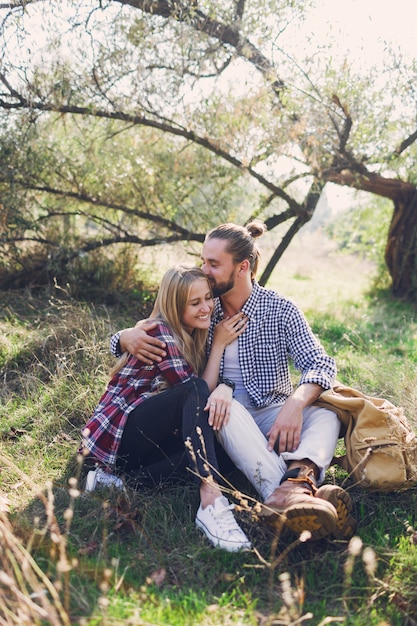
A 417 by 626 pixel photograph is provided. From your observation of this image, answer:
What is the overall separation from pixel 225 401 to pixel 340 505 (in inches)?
30.4

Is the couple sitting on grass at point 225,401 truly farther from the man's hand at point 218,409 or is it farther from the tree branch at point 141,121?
the tree branch at point 141,121

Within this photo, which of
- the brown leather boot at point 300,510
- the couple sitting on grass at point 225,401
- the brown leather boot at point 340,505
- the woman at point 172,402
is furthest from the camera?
the woman at point 172,402

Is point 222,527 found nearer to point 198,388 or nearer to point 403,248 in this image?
point 198,388

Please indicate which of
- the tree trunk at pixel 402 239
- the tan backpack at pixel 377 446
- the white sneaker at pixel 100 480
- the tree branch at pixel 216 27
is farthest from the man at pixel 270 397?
the tree trunk at pixel 402 239

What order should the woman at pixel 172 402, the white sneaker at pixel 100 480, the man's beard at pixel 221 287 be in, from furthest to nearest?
1. the man's beard at pixel 221 287
2. the white sneaker at pixel 100 480
3. the woman at pixel 172 402

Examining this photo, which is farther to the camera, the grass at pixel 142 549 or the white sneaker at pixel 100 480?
the white sneaker at pixel 100 480

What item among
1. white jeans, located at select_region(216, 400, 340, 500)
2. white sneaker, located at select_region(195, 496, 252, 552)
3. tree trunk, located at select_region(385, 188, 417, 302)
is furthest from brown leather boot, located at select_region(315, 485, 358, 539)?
tree trunk, located at select_region(385, 188, 417, 302)

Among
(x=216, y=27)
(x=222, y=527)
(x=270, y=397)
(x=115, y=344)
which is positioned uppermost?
(x=216, y=27)

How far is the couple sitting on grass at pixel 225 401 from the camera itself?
9.75 ft

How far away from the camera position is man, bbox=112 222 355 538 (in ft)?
9.38

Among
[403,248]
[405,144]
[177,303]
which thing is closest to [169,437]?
[177,303]

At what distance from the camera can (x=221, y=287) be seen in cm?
386

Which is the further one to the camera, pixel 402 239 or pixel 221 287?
pixel 402 239

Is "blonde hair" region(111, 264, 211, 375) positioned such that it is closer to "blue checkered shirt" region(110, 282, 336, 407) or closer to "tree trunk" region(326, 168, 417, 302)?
"blue checkered shirt" region(110, 282, 336, 407)
